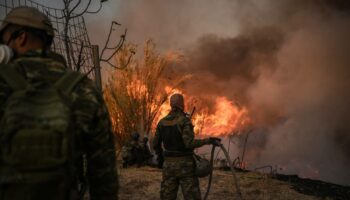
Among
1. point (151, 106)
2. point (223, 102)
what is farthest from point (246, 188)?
point (223, 102)

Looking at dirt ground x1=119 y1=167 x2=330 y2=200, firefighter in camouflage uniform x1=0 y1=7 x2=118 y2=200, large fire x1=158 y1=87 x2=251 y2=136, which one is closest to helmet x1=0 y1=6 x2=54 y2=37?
firefighter in camouflage uniform x1=0 y1=7 x2=118 y2=200

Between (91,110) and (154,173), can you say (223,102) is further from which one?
(91,110)

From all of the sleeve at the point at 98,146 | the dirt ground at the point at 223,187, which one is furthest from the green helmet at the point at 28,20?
the dirt ground at the point at 223,187

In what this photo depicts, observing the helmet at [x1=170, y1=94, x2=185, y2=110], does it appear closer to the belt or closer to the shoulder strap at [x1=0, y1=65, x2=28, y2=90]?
the belt

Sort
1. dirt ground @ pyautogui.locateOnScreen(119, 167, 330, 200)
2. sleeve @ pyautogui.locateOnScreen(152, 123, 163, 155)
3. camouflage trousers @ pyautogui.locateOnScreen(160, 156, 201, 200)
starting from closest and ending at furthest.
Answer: camouflage trousers @ pyautogui.locateOnScreen(160, 156, 201, 200) → sleeve @ pyautogui.locateOnScreen(152, 123, 163, 155) → dirt ground @ pyautogui.locateOnScreen(119, 167, 330, 200)

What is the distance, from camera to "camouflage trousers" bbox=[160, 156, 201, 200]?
6961mm

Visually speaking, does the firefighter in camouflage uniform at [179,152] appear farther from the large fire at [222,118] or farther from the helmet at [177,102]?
the large fire at [222,118]

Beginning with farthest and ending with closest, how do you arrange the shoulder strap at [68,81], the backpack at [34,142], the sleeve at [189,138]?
the sleeve at [189,138] < the shoulder strap at [68,81] < the backpack at [34,142]

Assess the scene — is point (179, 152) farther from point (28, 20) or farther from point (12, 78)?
point (12, 78)

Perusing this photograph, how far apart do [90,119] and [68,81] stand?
8.4 inches

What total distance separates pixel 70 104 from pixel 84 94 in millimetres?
106

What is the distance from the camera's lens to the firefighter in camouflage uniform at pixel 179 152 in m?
6.89

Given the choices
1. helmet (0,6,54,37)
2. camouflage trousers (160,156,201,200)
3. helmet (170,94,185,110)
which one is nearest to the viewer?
helmet (0,6,54,37)

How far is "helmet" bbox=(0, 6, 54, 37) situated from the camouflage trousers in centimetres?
457
